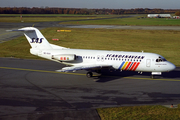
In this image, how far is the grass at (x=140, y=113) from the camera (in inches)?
667

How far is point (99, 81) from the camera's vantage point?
2691 centimetres

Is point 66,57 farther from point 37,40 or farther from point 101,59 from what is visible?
point 37,40

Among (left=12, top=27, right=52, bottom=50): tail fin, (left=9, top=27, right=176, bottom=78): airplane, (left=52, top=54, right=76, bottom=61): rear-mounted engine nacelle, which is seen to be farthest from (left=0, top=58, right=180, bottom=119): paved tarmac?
(left=12, top=27, right=52, bottom=50): tail fin

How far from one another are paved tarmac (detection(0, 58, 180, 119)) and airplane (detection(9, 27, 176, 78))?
168cm

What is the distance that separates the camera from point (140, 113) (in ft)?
58.2

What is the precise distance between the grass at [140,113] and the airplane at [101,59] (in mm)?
8359

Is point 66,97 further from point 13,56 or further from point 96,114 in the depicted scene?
point 13,56

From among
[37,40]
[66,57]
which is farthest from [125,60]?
[37,40]

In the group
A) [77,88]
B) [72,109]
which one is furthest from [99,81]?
[72,109]

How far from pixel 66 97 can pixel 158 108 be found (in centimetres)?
898

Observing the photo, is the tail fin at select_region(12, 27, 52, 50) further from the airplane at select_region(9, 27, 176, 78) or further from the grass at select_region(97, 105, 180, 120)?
the grass at select_region(97, 105, 180, 120)

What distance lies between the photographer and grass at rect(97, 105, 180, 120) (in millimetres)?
16938

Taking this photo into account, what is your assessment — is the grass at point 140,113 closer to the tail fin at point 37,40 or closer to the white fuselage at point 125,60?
the white fuselage at point 125,60

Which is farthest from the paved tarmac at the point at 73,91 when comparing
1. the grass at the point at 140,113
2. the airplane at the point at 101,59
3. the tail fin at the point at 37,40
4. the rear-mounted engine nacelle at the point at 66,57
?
the tail fin at the point at 37,40
